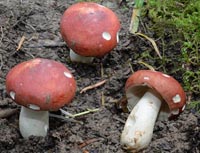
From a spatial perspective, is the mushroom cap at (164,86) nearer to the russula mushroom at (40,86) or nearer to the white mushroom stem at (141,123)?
the white mushroom stem at (141,123)

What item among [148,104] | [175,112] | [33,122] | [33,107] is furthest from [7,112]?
[175,112]

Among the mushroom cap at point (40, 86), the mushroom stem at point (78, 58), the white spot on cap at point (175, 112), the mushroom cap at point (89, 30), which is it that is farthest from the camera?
the mushroom stem at point (78, 58)

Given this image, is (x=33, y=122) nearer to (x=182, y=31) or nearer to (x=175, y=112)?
(x=175, y=112)

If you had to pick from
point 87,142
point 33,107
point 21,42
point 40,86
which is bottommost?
point 87,142

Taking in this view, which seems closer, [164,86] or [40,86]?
[40,86]

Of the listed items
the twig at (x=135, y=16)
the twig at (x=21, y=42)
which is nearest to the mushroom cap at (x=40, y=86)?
the twig at (x=21, y=42)
